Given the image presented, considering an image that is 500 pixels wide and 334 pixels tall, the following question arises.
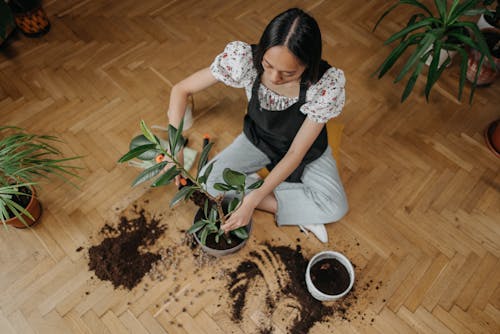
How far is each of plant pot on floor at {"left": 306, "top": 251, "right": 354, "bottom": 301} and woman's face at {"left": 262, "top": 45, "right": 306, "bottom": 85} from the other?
653 millimetres

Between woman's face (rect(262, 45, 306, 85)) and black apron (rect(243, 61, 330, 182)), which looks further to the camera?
black apron (rect(243, 61, 330, 182))

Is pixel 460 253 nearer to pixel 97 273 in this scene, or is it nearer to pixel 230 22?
pixel 97 273

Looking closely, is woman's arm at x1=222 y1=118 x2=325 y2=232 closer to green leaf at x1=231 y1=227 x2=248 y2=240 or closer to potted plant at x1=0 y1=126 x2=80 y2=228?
green leaf at x1=231 y1=227 x2=248 y2=240

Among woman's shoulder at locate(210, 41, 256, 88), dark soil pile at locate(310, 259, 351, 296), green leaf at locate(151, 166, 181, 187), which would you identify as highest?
woman's shoulder at locate(210, 41, 256, 88)

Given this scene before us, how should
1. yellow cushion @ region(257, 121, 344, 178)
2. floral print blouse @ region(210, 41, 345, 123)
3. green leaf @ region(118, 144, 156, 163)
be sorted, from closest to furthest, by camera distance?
1. green leaf @ region(118, 144, 156, 163)
2. floral print blouse @ region(210, 41, 345, 123)
3. yellow cushion @ region(257, 121, 344, 178)

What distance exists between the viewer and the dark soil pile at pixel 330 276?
145 centimetres

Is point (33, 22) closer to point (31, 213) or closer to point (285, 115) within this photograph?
point (31, 213)

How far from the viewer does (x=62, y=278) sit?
5.00 ft

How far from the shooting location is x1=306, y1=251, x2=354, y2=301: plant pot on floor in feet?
4.73

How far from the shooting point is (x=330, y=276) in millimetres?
1464

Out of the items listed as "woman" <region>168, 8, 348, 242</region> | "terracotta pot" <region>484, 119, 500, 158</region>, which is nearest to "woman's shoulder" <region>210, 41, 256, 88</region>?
"woman" <region>168, 8, 348, 242</region>

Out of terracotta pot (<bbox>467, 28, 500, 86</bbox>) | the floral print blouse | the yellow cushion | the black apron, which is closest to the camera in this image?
the floral print blouse

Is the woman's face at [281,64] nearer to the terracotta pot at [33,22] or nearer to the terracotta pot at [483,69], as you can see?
the terracotta pot at [483,69]

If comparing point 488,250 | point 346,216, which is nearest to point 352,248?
point 346,216
